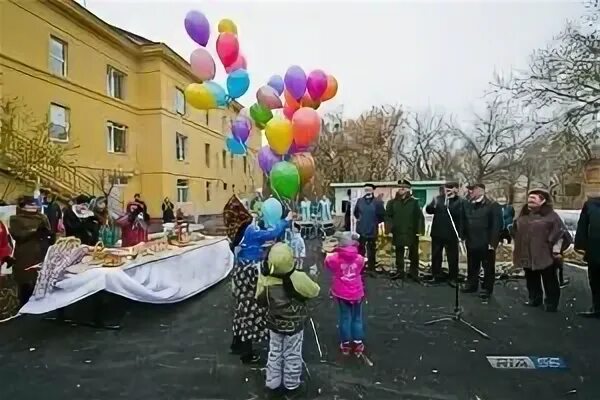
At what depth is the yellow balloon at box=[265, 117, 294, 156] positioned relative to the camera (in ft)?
16.3

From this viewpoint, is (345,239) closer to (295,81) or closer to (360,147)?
(295,81)

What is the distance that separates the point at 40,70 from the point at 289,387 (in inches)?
641

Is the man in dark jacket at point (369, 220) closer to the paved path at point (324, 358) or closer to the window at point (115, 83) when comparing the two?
the paved path at point (324, 358)

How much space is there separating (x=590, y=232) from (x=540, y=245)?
0.59 m

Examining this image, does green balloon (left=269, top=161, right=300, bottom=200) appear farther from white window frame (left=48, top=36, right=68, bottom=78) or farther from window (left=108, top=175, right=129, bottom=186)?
window (left=108, top=175, right=129, bottom=186)

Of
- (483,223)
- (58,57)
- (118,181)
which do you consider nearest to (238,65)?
(483,223)

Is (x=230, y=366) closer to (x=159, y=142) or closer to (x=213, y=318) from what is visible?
(x=213, y=318)

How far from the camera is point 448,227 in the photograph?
27.2ft

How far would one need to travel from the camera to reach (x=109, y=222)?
7.61 m

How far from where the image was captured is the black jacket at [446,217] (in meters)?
7.87

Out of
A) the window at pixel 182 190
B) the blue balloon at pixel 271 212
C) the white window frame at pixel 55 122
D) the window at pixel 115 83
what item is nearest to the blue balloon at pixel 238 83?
the blue balloon at pixel 271 212

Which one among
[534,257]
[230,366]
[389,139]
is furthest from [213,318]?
[389,139]

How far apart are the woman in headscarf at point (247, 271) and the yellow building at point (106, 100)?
27.6 feet

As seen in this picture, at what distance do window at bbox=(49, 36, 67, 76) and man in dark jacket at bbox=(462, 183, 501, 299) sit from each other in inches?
604
